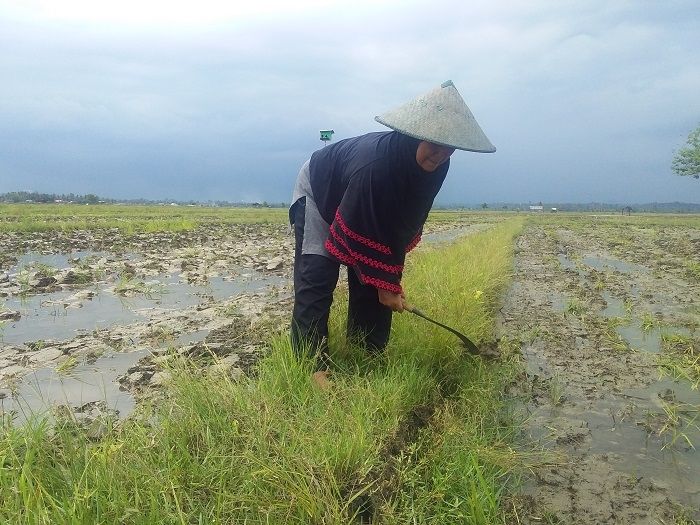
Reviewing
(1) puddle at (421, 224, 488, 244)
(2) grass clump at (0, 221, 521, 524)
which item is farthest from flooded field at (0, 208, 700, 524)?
(1) puddle at (421, 224, 488, 244)

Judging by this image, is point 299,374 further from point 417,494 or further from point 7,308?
point 7,308

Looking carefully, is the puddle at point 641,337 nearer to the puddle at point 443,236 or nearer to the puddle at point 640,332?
the puddle at point 640,332

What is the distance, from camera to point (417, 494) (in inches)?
69.6

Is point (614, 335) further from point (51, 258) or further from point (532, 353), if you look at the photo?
point (51, 258)

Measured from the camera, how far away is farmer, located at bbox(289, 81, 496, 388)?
2.22 m

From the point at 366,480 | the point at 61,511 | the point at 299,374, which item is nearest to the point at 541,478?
the point at 366,480

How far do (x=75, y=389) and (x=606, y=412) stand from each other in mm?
2836

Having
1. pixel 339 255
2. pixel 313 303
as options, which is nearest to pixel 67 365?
pixel 313 303

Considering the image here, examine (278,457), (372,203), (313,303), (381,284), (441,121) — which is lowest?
(278,457)

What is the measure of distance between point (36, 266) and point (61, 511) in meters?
6.85

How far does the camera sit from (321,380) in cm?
239

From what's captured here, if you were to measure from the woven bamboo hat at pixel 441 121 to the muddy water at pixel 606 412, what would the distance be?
140 centimetres

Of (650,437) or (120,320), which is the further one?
(120,320)

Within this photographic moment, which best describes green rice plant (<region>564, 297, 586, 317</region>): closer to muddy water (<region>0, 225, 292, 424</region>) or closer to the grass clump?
the grass clump
